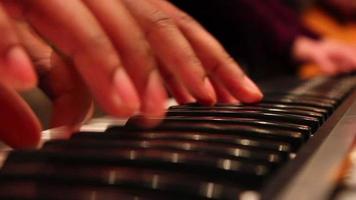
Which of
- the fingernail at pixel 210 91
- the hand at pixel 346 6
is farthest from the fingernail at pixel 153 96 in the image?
the hand at pixel 346 6

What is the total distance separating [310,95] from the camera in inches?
22.8

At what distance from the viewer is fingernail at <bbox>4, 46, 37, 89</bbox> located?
10.4 inches

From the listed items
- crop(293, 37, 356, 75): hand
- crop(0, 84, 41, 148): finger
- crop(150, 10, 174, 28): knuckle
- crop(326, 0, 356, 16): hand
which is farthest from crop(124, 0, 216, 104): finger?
crop(326, 0, 356, 16): hand

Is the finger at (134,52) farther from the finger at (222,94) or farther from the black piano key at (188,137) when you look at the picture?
the finger at (222,94)

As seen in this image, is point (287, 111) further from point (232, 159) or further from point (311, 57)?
point (311, 57)

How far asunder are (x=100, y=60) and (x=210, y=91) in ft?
0.56

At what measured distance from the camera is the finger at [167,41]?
403 mm

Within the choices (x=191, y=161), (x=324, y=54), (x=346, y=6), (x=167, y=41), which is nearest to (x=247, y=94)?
(x=167, y=41)

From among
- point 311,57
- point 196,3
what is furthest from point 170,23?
point 311,57

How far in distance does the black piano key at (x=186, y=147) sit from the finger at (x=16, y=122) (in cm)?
3

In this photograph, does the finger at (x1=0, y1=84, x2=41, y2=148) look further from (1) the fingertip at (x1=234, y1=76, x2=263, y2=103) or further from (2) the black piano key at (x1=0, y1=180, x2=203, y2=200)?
(1) the fingertip at (x1=234, y1=76, x2=263, y2=103)

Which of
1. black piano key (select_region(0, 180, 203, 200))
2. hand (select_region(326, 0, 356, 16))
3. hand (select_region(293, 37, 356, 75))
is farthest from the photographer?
hand (select_region(326, 0, 356, 16))

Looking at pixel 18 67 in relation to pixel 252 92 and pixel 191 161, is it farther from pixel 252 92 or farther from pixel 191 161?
pixel 252 92

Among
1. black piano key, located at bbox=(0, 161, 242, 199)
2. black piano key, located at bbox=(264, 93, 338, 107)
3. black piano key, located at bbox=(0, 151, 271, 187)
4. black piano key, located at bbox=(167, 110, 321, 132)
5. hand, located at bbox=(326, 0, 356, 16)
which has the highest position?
hand, located at bbox=(326, 0, 356, 16)
